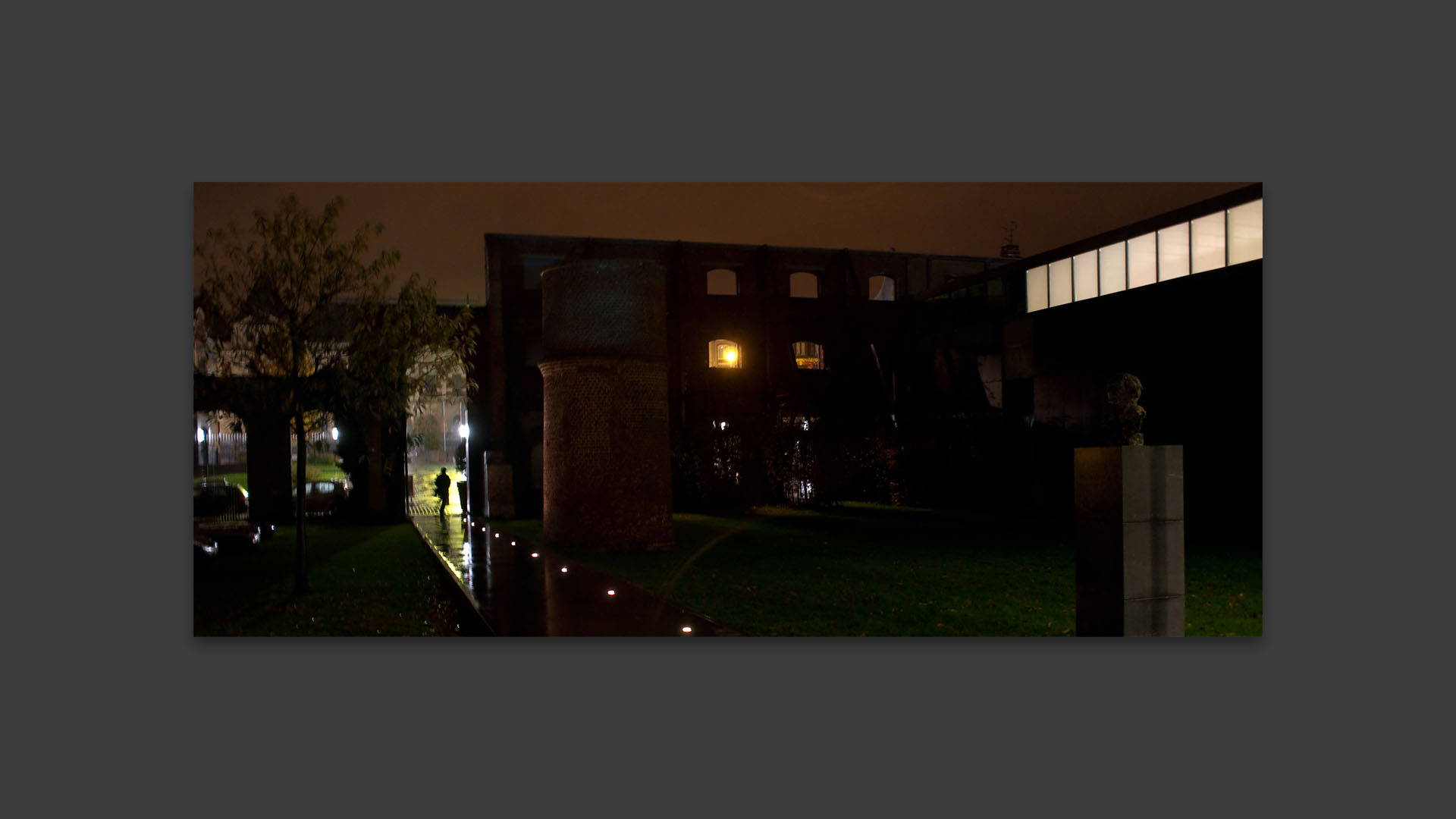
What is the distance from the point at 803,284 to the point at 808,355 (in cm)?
234

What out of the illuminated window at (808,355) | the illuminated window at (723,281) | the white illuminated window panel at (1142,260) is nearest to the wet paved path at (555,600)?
the white illuminated window panel at (1142,260)

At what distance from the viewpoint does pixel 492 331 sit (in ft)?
102

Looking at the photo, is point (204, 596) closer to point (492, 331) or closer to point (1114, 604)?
point (1114, 604)

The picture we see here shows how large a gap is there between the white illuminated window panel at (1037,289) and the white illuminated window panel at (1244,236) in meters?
8.10

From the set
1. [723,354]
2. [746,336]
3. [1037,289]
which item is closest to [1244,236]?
[1037,289]

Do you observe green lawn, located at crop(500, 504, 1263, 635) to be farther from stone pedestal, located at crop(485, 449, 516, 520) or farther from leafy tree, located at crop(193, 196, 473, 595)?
stone pedestal, located at crop(485, 449, 516, 520)

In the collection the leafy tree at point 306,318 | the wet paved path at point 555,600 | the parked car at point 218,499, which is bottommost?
the wet paved path at point 555,600

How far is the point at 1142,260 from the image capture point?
22.0 meters

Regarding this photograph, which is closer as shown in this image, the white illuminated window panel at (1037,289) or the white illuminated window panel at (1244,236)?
the white illuminated window panel at (1244,236)

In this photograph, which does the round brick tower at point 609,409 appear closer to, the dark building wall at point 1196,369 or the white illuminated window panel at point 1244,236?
the dark building wall at point 1196,369

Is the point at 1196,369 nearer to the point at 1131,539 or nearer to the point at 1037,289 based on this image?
the point at 1037,289

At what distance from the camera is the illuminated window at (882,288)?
33281 millimetres

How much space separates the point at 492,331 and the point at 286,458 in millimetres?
14038

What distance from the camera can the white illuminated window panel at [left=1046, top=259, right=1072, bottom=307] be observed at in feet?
84.4
